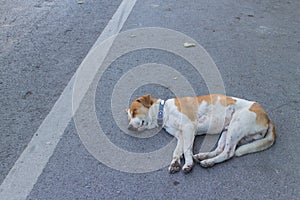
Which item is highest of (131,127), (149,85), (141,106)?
(141,106)

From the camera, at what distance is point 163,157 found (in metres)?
3.36

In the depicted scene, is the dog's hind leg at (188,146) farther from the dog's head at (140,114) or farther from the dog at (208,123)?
the dog's head at (140,114)

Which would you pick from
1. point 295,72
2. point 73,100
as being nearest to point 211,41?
point 295,72

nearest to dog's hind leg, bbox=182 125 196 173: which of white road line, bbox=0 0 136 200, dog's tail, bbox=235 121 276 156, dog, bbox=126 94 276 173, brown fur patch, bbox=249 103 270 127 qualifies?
dog, bbox=126 94 276 173

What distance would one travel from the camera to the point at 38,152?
3387 millimetres

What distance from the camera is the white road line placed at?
9.89 feet

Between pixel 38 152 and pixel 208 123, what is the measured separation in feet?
4.86

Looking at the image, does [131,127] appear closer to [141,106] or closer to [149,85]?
[141,106]

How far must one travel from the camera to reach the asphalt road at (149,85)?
3.05 metres

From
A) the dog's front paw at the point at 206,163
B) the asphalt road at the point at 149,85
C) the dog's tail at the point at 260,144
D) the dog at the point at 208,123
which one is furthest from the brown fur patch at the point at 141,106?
the dog's tail at the point at 260,144

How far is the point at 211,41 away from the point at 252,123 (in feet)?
7.72

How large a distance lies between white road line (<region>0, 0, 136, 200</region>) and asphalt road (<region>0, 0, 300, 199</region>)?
5 cm

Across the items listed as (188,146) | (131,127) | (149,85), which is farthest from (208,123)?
(149,85)

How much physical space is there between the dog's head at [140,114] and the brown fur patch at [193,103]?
28cm
